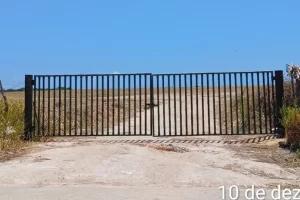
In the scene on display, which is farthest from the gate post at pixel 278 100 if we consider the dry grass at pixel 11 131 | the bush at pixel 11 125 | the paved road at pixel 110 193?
the bush at pixel 11 125

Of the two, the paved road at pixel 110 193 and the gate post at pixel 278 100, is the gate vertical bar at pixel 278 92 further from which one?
the paved road at pixel 110 193

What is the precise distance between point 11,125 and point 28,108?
741mm

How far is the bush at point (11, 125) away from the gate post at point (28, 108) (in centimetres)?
17

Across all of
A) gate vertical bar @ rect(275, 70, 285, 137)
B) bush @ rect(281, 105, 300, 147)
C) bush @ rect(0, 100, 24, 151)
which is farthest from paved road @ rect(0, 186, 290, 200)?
gate vertical bar @ rect(275, 70, 285, 137)

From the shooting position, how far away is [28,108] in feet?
36.9

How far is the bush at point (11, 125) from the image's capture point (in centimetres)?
919

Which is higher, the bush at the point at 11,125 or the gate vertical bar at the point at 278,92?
the gate vertical bar at the point at 278,92

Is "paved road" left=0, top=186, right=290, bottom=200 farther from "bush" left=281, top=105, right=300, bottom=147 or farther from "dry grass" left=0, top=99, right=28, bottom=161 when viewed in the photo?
"bush" left=281, top=105, right=300, bottom=147

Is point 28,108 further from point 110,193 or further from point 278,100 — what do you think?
point 278,100

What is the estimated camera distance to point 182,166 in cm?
709

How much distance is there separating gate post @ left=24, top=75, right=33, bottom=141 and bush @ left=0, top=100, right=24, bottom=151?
17 cm

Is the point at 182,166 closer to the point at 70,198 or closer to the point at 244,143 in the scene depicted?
the point at 70,198

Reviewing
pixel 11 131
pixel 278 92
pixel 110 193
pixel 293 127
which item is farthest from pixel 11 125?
pixel 278 92

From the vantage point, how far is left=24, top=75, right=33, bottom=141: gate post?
1105 centimetres
